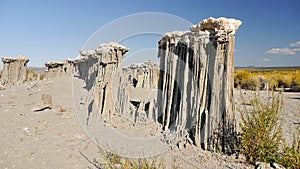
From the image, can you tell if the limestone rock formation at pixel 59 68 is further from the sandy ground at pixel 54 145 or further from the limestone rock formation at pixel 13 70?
the sandy ground at pixel 54 145

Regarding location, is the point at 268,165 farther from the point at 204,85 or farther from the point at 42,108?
the point at 42,108

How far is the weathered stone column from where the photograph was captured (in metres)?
5.17

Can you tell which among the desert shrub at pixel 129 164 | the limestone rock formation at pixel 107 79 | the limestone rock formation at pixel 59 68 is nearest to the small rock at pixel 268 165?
the desert shrub at pixel 129 164

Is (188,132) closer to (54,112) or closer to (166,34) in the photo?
(166,34)

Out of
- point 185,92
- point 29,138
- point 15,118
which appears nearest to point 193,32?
point 185,92

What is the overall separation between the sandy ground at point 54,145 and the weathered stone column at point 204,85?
1.47ft

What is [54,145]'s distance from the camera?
597 centimetres

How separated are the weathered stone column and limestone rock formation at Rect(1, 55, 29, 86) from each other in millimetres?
15411

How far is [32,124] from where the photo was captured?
24.9ft

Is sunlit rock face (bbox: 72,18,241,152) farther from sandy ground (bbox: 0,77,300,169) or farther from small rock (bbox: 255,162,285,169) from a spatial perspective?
small rock (bbox: 255,162,285,169)

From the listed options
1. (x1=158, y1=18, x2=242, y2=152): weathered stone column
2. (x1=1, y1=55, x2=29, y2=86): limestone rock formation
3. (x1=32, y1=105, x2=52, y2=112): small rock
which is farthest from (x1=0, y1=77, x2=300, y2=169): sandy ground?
(x1=1, y1=55, x2=29, y2=86): limestone rock formation

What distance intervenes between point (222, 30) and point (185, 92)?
1770mm

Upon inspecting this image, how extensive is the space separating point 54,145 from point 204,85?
3.82 meters

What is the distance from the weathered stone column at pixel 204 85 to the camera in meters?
5.17
